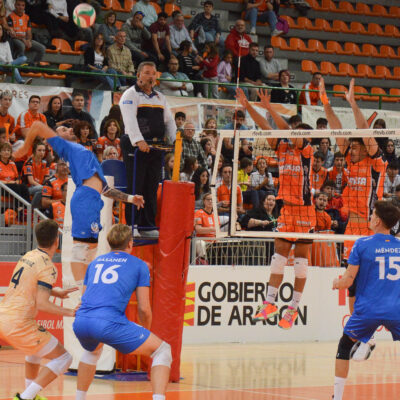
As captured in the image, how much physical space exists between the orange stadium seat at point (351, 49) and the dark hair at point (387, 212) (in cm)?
1737

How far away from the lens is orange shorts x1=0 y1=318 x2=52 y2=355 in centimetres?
771

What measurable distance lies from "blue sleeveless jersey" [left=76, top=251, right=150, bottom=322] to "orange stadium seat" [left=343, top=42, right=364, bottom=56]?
18701 mm

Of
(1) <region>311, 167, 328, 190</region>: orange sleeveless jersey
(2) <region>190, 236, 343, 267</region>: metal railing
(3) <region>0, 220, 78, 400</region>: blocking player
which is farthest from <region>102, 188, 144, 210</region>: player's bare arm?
(1) <region>311, 167, 328, 190</region>: orange sleeveless jersey

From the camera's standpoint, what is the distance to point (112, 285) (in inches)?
280

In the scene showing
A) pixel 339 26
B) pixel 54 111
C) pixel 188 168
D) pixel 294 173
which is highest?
pixel 339 26

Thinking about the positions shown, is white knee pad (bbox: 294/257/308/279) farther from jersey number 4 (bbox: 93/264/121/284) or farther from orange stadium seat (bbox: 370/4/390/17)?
orange stadium seat (bbox: 370/4/390/17)

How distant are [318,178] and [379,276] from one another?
7376 millimetres

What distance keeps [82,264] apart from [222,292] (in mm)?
5432

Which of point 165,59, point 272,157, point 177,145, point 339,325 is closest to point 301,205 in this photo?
point 177,145

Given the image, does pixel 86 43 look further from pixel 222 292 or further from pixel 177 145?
pixel 177 145

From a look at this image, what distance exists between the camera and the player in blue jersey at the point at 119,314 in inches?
276

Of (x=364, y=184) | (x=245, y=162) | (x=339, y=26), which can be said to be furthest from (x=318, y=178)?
(x=339, y=26)

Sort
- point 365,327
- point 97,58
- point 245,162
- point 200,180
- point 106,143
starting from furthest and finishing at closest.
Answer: point 97,58, point 245,162, point 200,180, point 106,143, point 365,327

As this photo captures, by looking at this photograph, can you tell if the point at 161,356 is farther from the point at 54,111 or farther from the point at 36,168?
the point at 54,111
